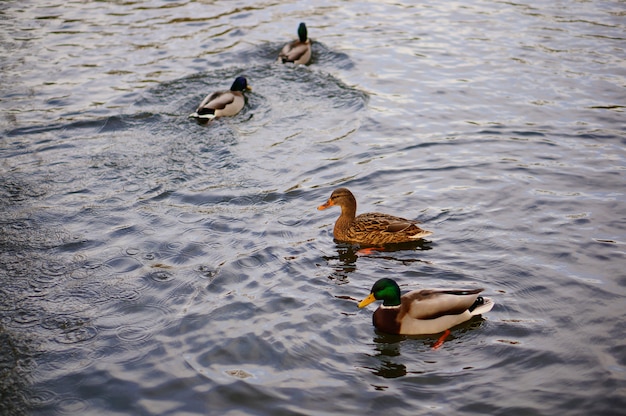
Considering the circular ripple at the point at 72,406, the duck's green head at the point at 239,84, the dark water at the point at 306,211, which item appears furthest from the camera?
the duck's green head at the point at 239,84

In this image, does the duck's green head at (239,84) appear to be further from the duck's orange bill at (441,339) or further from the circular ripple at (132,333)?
the duck's orange bill at (441,339)

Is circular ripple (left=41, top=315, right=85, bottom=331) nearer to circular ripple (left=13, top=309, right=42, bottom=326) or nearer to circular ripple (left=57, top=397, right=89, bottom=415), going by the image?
circular ripple (left=13, top=309, right=42, bottom=326)

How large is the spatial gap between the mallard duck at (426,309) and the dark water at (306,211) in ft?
0.50

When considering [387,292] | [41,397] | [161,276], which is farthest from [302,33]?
[41,397]

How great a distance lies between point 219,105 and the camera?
11664 mm

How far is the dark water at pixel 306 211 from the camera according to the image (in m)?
6.14

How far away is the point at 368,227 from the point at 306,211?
3.78 ft

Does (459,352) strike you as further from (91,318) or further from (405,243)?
(91,318)

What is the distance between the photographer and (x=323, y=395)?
5.92m

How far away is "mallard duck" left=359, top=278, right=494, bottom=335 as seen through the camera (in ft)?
21.7

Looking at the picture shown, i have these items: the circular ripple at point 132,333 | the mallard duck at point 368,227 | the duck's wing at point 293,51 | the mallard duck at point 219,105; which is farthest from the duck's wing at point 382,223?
the duck's wing at point 293,51

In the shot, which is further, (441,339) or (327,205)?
(327,205)

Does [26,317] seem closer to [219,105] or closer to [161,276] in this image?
[161,276]

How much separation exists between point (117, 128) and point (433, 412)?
7.83 metres
